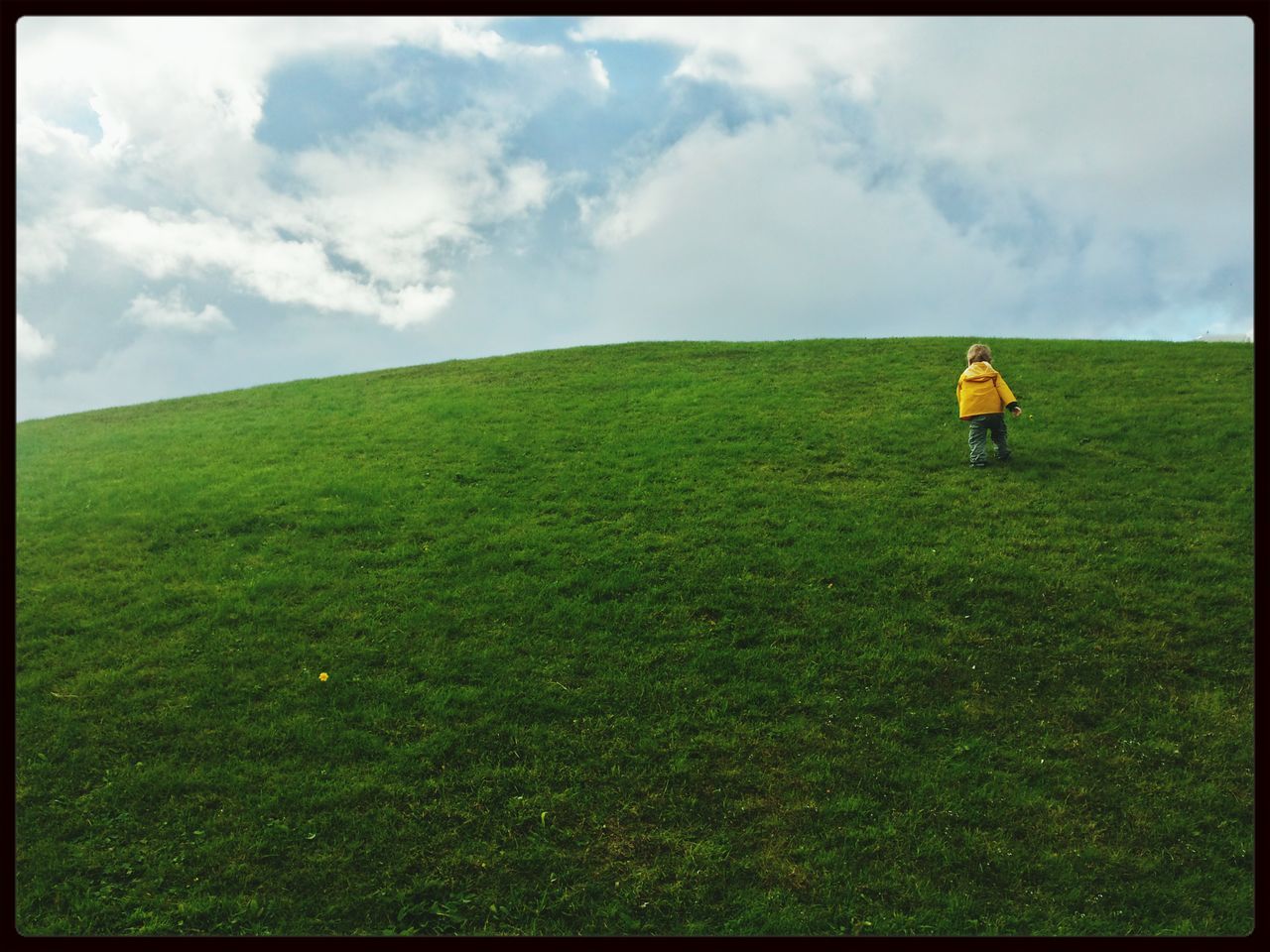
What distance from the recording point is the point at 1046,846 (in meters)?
7.07

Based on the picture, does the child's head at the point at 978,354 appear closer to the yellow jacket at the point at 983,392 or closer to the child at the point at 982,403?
the child at the point at 982,403

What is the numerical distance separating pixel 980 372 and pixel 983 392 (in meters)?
0.46

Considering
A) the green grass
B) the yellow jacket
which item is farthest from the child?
the green grass

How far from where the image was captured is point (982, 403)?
16266 mm

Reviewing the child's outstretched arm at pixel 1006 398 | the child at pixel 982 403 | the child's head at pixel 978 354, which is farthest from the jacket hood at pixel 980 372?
the child's outstretched arm at pixel 1006 398

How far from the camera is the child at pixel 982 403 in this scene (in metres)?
16.2

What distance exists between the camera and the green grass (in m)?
6.74

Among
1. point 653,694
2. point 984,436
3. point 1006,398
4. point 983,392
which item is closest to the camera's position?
point 653,694

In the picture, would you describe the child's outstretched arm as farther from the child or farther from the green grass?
the green grass

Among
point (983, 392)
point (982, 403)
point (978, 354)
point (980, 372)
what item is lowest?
point (982, 403)

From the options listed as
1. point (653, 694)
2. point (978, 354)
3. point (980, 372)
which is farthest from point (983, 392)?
point (653, 694)

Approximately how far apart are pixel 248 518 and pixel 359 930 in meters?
10.8

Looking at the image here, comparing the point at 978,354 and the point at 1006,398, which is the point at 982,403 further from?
the point at 978,354

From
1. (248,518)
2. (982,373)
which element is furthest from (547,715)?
(982,373)
